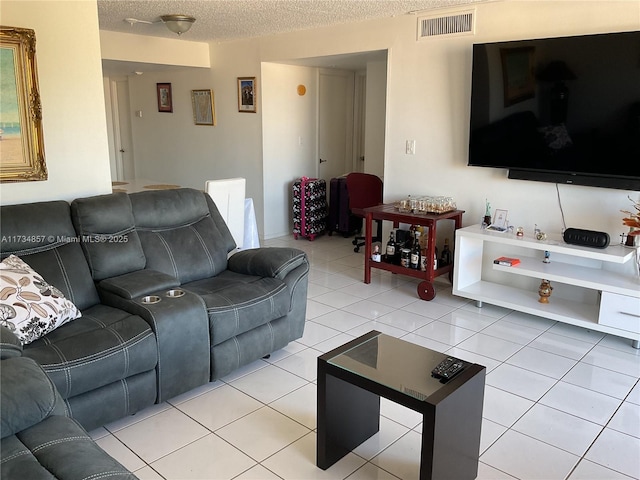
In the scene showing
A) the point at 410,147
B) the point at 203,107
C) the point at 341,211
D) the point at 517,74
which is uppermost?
the point at 517,74

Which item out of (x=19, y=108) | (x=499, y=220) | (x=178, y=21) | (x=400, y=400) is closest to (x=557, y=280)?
(x=499, y=220)

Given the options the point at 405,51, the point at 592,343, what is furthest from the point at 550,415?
the point at 405,51

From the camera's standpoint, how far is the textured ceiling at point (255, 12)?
13.8 ft

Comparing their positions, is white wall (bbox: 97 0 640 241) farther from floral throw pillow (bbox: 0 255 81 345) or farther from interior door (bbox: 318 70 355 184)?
floral throw pillow (bbox: 0 255 81 345)

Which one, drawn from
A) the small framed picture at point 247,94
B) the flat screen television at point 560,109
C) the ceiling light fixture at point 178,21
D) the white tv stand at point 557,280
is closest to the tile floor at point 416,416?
the white tv stand at point 557,280

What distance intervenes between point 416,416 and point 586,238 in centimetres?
181

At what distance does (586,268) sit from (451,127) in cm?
152

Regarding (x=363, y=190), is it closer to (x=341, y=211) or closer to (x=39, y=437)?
A: (x=341, y=211)

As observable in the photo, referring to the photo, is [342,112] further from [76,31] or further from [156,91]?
[76,31]

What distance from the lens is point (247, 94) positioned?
244 inches

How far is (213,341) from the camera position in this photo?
2826 mm

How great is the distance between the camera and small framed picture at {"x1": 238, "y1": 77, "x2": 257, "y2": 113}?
20.1ft

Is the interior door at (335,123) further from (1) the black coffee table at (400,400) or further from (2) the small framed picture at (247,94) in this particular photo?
(1) the black coffee table at (400,400)

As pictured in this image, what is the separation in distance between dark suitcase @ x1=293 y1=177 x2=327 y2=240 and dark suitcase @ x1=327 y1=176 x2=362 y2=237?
0.12m
